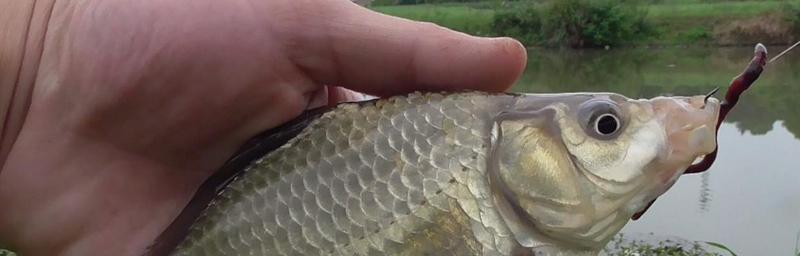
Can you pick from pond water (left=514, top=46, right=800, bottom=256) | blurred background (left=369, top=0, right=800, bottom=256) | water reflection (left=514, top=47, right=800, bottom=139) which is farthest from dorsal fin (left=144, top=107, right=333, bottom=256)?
water reflection (left=514, top=47, right=800, bottom=139)

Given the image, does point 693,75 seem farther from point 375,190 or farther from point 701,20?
point 375,190

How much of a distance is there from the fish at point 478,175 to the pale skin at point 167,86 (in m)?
0.23

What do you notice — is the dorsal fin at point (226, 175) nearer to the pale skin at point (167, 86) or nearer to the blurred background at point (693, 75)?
the pale skin at point (167, 86)

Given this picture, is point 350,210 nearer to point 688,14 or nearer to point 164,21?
point 164,21

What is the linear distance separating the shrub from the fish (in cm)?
3080

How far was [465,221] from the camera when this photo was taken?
1.31 meters

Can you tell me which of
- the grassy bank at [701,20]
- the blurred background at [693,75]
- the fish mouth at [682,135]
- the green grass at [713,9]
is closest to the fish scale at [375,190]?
the fish mouth at [682,135]

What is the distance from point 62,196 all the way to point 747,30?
28.7 metres

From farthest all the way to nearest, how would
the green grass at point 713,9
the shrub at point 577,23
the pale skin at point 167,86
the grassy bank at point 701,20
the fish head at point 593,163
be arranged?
the shrub at point 577,23 < the green grass at point 713,9 < the grassy bank at point 701,20 < the pale skin at point 167,86 < the fish head at point 593,163

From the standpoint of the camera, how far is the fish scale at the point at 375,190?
1.33m

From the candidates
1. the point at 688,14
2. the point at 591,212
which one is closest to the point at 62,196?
the point at 591,212

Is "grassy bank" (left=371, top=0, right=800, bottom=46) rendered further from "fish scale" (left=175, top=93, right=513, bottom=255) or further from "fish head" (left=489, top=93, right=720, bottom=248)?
"fish head" (left=489, top=93, right=720, bottom=248)

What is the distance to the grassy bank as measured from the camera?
27406 mm

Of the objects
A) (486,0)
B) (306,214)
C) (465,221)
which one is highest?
(465,221)
